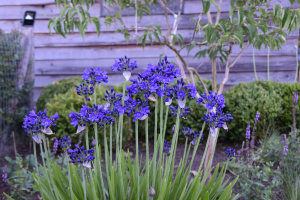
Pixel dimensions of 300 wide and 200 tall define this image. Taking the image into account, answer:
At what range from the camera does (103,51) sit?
4.98m

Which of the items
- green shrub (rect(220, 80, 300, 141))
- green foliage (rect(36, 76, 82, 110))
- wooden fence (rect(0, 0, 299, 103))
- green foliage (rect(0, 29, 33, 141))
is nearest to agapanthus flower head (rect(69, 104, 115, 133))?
green foliage (rect(0, 29, 33, 141))

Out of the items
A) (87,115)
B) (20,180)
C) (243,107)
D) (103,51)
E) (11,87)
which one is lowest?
(20,180)

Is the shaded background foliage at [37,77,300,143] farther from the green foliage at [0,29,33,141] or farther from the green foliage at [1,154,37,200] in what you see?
the green foliage at [1,154,37,200]

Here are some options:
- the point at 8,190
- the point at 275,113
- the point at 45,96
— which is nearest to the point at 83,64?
the point at 45,96

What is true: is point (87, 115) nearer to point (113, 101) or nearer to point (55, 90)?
point (113, 101)

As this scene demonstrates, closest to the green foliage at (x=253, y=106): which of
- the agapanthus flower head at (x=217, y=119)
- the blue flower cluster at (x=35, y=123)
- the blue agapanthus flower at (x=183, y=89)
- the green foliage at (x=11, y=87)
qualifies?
the agapanthus flower head at (x=217, y=119)

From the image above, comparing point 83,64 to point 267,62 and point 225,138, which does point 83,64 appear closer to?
point 225,138

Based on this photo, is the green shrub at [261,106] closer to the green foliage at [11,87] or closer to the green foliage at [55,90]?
the green foliage at [55,90]

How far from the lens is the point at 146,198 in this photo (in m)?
1.22

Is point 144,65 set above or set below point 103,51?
below

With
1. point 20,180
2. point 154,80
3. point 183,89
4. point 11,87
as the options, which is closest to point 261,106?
point 183,89

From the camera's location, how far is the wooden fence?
4641 millimetres

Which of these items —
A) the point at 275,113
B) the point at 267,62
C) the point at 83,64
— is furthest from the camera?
the point at 83,64

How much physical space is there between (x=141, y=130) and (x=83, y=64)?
6.65 feet
